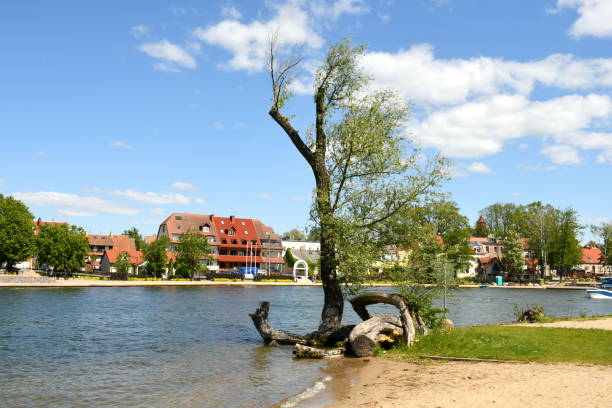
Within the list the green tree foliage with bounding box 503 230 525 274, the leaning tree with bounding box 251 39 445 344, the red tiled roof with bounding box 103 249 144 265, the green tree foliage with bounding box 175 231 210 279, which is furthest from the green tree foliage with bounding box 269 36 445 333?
Answer: the green tree foliage with bounding box 503 230 525 274

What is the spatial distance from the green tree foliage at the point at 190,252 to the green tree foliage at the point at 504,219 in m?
81.2

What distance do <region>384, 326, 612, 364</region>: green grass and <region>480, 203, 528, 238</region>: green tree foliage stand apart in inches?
4583

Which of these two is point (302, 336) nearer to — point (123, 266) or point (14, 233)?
point (14, 233)

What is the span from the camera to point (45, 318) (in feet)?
111

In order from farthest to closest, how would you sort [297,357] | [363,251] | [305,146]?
[305,146] < [363,251] < [297,357]

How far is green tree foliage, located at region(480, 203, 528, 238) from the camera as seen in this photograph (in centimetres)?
13000

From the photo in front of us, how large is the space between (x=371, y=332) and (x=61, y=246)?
72838 millimetres

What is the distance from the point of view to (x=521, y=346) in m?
16.9

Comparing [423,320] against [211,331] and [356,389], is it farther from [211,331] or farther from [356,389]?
[211,331]

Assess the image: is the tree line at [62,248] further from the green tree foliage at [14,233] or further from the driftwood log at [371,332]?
the driftwood log at [371,332]

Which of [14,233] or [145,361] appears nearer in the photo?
[145,361]

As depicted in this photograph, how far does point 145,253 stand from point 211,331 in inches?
2475

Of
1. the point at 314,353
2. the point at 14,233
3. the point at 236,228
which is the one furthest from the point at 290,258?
the point at 314,353

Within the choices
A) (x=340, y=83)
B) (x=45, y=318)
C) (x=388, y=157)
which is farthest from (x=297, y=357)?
(x=45, y=318)
